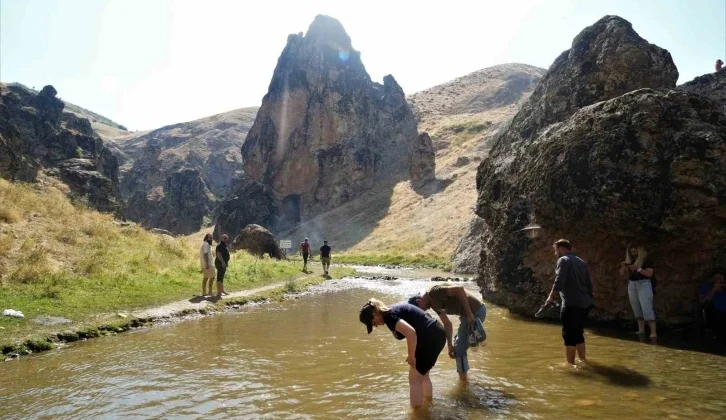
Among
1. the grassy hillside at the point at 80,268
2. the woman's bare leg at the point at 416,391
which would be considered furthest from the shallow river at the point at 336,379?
the grassy hillside at the point at 80,268

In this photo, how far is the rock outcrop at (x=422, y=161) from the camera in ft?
255

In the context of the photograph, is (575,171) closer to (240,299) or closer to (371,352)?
(371,352)

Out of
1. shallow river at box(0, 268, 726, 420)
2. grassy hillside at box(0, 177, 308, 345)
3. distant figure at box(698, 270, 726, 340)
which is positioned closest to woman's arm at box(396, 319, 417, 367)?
shallow river at box(0, 268, 726, 420)

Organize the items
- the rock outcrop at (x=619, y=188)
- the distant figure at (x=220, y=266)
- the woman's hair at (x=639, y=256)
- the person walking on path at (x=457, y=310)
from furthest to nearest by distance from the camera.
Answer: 1. the distant figure at (x=220, y=266)
2. the rock outcrop at (x=619, y=188)
3. the woman's hair at (x=639, y=256)
4. the person walking on path at (x=457, y=310)

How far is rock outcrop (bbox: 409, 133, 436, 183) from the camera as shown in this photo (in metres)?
77.7

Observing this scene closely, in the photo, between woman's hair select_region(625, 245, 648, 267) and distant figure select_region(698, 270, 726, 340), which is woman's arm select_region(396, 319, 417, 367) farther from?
distant figure select_region(698, 270, 726, 340)

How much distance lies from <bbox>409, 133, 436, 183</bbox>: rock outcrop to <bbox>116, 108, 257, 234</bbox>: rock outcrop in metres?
70.4

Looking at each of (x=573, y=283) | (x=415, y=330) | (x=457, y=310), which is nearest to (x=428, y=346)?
(x=415, y=330)

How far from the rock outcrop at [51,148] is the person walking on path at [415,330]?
43.3 meters

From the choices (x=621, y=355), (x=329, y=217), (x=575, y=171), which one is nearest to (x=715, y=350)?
(x=621, y=355)

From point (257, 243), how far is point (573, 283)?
3551 cm

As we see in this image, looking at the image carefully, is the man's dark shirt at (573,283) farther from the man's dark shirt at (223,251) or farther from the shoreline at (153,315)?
the man's dark shirt at (223,251)

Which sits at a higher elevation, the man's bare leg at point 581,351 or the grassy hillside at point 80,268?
the grassy hillside at point 80,268

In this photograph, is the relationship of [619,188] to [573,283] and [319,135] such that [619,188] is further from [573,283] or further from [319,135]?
[319,135]
